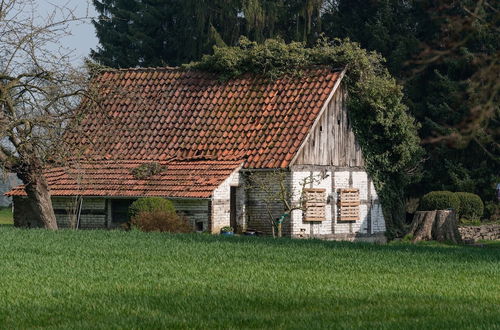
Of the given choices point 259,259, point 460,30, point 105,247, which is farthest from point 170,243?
point 460,30

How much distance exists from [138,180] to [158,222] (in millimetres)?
4172

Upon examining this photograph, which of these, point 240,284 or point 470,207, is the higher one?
point 470,207

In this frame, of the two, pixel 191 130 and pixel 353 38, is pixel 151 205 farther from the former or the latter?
pixel 353 38

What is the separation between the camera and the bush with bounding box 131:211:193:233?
34469 mm

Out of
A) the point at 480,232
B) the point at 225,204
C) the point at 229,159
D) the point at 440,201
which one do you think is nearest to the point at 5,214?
the point at 229,159

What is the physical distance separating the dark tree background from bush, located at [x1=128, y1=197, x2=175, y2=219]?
50.4 feet

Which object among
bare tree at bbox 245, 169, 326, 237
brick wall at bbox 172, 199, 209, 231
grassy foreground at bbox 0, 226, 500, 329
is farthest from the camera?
bare tree at bbox 245, 169, 326, 237

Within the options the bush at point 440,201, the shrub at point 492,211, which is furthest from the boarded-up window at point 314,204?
the shrub at point 492,211

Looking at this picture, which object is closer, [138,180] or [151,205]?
[151,205]

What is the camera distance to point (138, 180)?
38.3 meters

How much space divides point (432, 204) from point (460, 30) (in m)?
38.2

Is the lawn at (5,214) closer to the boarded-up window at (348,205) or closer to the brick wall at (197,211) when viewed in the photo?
the brick wall at (197,211)

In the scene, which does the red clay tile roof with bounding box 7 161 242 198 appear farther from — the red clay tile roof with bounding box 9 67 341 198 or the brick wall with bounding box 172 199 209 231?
the brick wall with bounding box 172 199 209 231

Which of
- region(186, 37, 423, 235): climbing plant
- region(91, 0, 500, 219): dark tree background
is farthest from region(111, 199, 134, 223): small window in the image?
region(91, 0, 500, 219): dark tree background
